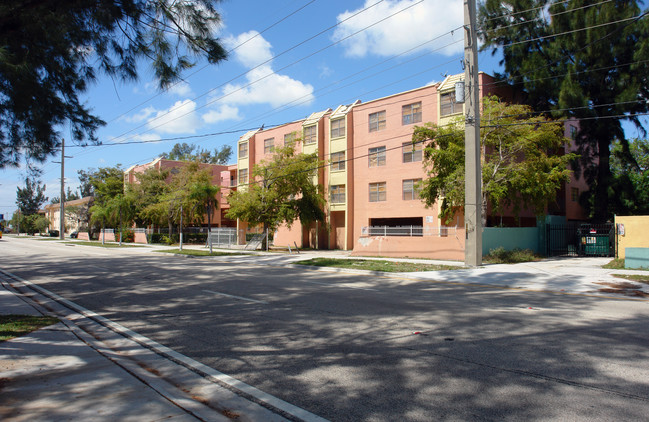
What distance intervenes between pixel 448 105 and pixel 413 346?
84.0 ft

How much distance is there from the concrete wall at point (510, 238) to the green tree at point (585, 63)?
8335 mm

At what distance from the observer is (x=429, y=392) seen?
4598 millimetres

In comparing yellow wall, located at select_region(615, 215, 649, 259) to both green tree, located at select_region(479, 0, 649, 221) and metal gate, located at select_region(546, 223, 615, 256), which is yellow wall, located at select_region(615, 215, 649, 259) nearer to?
metal gate, located at select_region(546, 223, 615, 256)

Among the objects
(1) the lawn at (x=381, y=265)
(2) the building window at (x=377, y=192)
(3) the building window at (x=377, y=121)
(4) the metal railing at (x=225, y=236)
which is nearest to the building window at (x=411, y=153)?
(2) the building window at (x=377, y=192)

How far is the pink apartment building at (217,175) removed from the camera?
51.5 metres

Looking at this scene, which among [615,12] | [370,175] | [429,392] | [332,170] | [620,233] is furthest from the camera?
[332,170]

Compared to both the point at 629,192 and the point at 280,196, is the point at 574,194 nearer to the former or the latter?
the point at 629,192

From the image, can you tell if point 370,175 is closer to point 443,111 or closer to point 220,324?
point 443,111

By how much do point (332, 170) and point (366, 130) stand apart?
4.75 metres

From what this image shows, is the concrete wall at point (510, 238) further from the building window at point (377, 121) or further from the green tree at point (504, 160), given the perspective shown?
the building window at point (377, 121)

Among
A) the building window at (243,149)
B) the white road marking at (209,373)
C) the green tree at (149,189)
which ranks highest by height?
the building window at (243,149)

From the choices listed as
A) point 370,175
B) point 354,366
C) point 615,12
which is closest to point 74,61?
point 354,366

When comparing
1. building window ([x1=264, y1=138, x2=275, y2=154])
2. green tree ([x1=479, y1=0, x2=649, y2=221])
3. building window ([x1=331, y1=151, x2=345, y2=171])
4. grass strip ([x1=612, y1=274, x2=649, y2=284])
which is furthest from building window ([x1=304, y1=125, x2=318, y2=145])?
grass strip ([x1=612, y1=274, x2=649, y2=284])

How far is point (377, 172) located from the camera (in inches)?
1341
